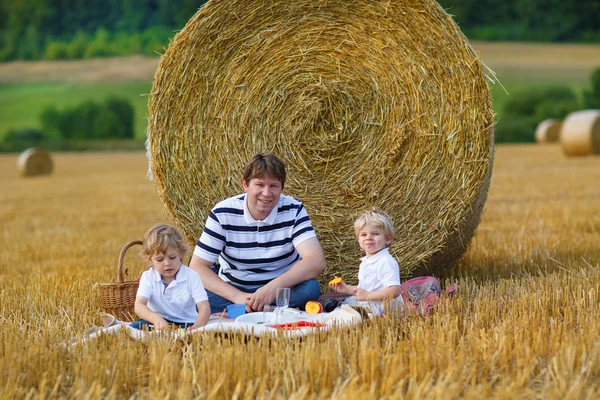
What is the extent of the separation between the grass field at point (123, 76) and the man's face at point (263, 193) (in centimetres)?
3859

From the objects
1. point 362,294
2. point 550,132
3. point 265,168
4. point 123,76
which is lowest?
Result: point 550,132

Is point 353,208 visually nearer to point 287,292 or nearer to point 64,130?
point 287,292

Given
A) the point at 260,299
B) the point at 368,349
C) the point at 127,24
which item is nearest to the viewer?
the point at 368,349

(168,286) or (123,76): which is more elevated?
(123,76)

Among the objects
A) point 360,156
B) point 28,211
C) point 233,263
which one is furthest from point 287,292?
point 28,211

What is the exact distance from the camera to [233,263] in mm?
5371

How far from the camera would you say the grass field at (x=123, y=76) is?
43719 mm

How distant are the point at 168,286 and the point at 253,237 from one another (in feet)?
2.61

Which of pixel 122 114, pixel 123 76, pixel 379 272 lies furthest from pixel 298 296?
pixel 123 76

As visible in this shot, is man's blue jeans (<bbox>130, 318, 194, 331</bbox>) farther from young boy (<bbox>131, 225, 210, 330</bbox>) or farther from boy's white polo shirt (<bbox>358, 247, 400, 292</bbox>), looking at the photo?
boy's white polo shirt (<bbox>358, 247, 400, 292</bbox>)

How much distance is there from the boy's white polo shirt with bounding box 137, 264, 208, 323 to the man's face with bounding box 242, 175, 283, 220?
674 millimetres

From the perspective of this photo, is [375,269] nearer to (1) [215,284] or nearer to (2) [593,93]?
(1) [215,284]

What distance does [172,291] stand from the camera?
15.4 ft

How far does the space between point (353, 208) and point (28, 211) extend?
28.9 ft
